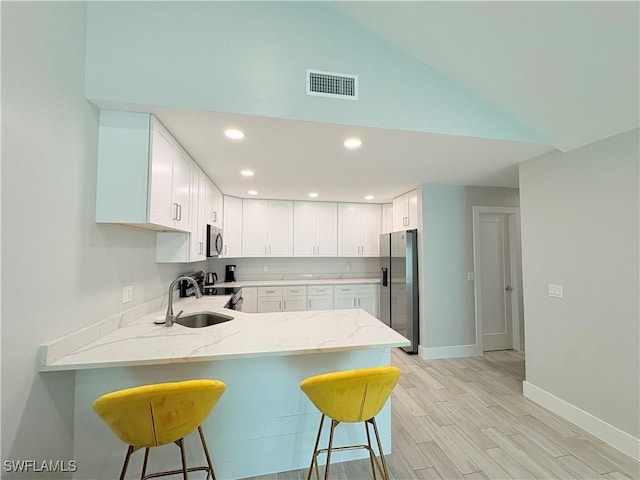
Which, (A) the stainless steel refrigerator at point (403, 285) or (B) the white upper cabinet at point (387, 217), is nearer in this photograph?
(A) the stainless steel refrigerator at point (403, 285)

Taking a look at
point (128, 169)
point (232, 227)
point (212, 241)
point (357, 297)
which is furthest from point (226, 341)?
point (357, 297)

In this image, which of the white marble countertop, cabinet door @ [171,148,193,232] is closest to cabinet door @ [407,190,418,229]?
the white marble countertop

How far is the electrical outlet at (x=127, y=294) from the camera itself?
6.56ft

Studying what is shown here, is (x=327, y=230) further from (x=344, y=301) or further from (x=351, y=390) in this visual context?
(x=351, y=390)

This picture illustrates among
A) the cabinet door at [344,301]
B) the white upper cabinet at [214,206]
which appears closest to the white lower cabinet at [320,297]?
the cabinet door at [344,301]

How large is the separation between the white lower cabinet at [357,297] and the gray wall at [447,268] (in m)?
1.17

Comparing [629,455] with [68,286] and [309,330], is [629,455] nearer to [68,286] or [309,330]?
[309,330]

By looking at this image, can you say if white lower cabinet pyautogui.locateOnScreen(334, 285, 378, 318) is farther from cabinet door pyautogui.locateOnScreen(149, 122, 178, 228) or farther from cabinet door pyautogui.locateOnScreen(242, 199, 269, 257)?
cabinet door pyautogui.locateOnScreen(149, 122, 178, 228)

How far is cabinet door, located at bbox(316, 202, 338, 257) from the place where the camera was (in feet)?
16.2

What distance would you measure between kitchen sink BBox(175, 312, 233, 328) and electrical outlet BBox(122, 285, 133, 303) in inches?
18.5

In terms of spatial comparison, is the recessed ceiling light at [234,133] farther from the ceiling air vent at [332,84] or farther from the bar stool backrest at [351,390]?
the bar stool backrest at [351,390]

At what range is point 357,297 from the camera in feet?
15.5

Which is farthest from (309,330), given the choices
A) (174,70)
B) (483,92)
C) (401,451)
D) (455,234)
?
(455,234)

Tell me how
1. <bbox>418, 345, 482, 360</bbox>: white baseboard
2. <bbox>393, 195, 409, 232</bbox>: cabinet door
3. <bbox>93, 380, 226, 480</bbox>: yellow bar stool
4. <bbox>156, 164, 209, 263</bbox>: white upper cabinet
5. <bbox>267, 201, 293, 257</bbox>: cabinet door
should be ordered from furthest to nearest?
<bbox>267, 201, 293, 257</bbox>: cabinet door → <bbox>393, 195, 409, 232</bbox>: cabinet door → <bbox>418, 345, 482, 360</bbox>: white baseboard → <bbox>156, 164, 209, 263</bbox>: white upper cabinet → <bbox>93, 380, 226, 480</bbox>: yellow bar stool
